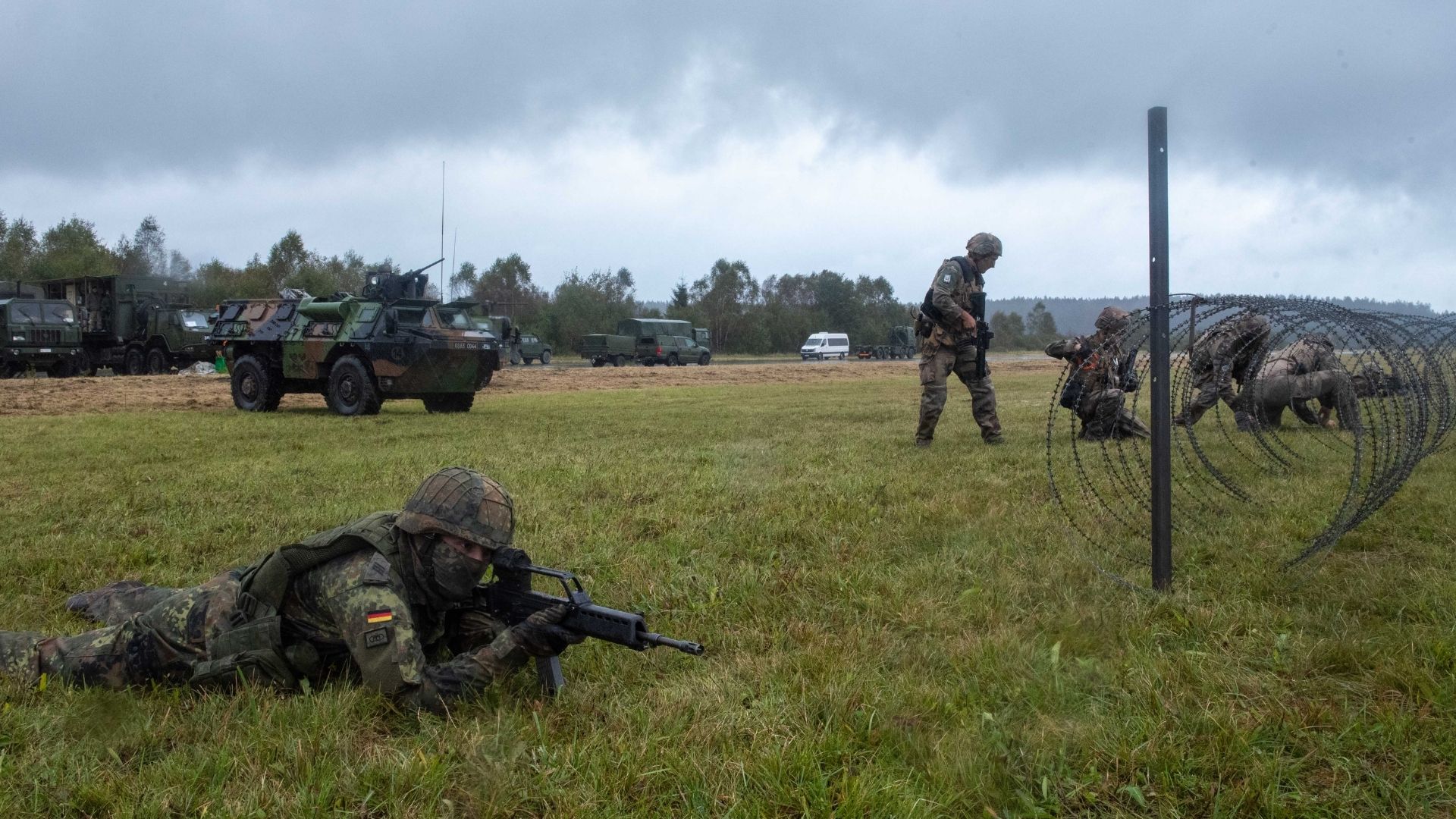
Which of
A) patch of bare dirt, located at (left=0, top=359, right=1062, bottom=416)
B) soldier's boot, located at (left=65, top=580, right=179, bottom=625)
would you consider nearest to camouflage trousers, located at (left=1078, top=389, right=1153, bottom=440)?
soldier's boot, located at (left=65, top=580, right=179, bottom=625)

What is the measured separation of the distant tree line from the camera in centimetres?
5300

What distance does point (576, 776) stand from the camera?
9.48 feet

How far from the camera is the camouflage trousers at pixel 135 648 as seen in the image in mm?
3691

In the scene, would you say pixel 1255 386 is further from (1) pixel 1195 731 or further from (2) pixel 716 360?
(2) pixel 716 360

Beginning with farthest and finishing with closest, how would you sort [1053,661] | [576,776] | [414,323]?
[414,323] → [1053,661] → [576,776]

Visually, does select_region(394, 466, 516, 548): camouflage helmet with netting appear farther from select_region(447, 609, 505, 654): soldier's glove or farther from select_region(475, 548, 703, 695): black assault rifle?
select_region(447, 609, 505, 654): soldier's glove

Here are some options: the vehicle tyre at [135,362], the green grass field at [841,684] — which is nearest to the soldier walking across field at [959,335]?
the green grass field at [841,684]

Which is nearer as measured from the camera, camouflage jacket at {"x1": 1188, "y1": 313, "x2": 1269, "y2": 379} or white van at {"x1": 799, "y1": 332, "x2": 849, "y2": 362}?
camouflage jacket at {"x1": 1188, "y1": 313, "x2": 1269, "y2": 379}

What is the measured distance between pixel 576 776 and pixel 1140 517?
4486mm

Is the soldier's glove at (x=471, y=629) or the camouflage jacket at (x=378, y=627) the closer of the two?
the camouflage jacket at (x=378, y=627)

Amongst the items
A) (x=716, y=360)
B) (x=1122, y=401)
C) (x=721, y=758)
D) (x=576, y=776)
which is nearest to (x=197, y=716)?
(x=576, y=776)

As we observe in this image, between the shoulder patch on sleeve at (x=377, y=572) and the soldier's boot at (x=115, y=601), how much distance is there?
145cm

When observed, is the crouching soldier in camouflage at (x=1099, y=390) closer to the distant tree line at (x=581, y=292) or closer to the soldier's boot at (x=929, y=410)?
the soldier's boot at (x=929, y=410)

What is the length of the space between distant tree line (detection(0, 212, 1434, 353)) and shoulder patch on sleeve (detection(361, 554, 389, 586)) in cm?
4216
